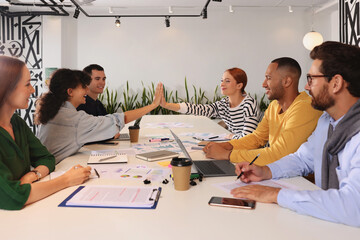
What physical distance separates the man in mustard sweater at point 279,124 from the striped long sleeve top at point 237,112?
42cm

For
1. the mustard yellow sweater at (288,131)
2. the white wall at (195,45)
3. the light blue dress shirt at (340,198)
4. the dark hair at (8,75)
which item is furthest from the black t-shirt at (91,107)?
the white wall at (195,45)

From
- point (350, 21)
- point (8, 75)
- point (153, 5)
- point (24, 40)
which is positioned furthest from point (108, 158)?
point (24, 40)

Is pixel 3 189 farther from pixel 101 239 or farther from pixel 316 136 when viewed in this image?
pixel 316 136

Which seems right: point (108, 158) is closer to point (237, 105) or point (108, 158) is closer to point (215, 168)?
point (215, 168)

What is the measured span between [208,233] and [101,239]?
317 mm

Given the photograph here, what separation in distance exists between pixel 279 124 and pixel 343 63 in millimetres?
918

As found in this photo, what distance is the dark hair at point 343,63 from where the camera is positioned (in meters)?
1.36

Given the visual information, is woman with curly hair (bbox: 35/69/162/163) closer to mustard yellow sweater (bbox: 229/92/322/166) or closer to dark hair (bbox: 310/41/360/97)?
mustard yellow sweater (bbox: 229/92/322/166)

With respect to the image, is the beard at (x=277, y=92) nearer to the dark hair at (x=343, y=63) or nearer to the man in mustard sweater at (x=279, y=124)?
the man in mustard sweater at (x=279, y=124)

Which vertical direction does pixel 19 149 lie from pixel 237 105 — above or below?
below

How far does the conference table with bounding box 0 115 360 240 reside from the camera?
0.94 meters

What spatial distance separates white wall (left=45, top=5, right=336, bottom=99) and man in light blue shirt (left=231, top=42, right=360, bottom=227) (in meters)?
5.52

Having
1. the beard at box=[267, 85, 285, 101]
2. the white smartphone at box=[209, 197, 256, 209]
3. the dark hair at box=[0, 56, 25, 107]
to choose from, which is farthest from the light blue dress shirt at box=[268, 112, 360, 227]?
the dark hair at box=[0, 56, 25, 107]

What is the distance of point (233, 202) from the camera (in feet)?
3.87
